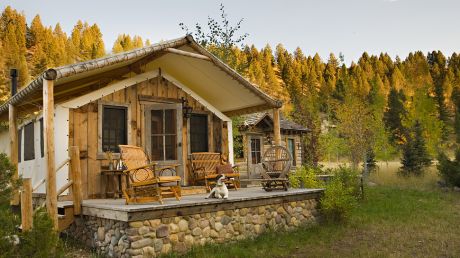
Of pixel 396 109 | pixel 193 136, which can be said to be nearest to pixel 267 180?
pixel 193 136

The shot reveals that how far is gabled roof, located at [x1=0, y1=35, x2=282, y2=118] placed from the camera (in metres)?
6.55

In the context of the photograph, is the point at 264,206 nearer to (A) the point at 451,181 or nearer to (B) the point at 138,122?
(B) the point at 138,122

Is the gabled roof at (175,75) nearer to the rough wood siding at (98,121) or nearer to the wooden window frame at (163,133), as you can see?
the rough wood siding at (98,121)

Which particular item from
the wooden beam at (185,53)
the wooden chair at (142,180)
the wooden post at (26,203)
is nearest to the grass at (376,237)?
the wooden chair at (142,180)

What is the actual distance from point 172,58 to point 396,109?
33626 millimetres

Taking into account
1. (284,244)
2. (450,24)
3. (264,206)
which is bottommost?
(284,244)

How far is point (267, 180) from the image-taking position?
8.00 metres

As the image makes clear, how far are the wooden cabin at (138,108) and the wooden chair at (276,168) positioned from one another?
104 cm

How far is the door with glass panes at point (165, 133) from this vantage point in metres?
8.60

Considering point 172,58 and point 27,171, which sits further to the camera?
point 27,171

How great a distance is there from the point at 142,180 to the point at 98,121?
6.84ft

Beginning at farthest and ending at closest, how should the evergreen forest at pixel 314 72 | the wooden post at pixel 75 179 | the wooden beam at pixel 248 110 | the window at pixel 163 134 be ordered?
the evergreen forest at pixel 314 72
the wooden beam at pixel 248 110
the window at pixel 163 134
the wooden post at pixel 75 179

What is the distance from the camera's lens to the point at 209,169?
9336 mm

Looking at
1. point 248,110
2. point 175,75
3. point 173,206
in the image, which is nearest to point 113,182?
point 173,206
